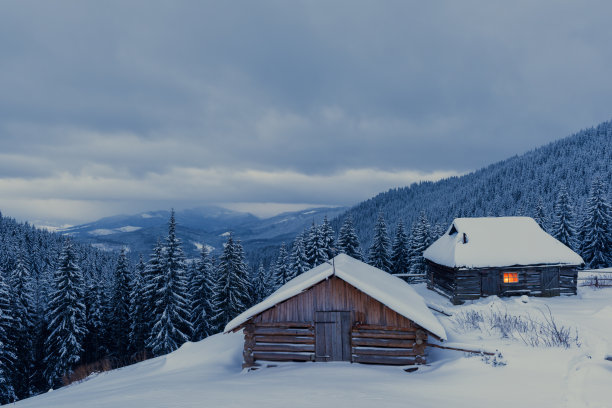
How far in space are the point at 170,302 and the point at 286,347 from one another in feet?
65.4

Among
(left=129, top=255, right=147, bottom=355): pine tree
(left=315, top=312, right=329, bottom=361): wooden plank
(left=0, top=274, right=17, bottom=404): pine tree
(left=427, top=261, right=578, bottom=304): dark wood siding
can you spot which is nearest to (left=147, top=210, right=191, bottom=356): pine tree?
(left=129, top=255, right=147, bottom=355): pine tree

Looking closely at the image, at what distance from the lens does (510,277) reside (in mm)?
25922

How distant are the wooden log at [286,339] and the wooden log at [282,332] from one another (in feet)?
0.42

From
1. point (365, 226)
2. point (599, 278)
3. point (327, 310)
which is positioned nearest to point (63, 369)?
point (327, 310)

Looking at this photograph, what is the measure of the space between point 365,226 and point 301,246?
13241 centimetres

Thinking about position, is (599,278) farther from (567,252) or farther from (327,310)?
(327,310)

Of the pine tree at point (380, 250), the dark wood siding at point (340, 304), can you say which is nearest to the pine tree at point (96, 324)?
the pine tree at point (380, 250)

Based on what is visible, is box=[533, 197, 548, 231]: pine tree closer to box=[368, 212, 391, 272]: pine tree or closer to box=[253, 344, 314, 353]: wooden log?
box=[368, 212, 391, 272]: pine tree

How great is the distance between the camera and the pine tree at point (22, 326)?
29.9 metres

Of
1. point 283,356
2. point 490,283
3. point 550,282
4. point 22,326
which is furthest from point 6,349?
point 550,282

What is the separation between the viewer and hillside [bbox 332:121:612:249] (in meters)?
111

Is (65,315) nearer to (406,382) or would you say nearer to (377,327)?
(377,327)

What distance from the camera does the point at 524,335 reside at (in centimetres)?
1305

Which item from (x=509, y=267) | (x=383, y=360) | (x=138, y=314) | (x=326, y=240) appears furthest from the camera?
(x=326, y=240)
